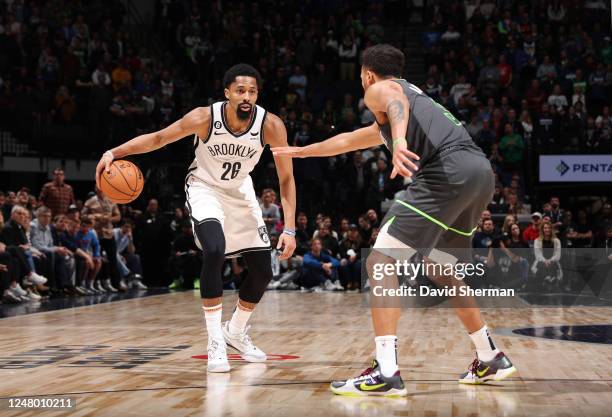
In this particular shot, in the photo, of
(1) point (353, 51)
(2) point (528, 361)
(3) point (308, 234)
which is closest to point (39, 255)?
(3) point (308, 234)

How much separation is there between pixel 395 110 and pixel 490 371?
1.55 m

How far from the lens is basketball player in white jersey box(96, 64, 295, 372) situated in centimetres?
582

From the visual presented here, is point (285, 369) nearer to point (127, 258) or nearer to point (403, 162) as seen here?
point (403, 162)

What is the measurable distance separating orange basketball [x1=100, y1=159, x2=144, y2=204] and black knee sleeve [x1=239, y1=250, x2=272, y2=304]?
2.92 ft

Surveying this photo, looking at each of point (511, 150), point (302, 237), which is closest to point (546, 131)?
point (511, 150)

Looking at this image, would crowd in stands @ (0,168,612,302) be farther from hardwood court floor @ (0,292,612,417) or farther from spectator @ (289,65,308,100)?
spectator @ (289,65,308,100)

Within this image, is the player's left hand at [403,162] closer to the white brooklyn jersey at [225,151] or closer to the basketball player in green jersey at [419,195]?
the basketball player in green jersey at [419,195]

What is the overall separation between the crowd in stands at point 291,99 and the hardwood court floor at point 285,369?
455 centimetres

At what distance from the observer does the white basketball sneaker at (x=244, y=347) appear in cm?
604

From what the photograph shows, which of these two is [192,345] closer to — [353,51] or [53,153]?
[53,153]

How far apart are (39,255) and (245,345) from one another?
742cm

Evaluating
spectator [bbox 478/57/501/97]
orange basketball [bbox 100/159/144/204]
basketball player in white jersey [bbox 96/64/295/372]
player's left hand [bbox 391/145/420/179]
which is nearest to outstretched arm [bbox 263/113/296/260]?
basketball player in white jersey [bbox 96/64/295/372]

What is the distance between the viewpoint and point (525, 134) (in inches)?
682

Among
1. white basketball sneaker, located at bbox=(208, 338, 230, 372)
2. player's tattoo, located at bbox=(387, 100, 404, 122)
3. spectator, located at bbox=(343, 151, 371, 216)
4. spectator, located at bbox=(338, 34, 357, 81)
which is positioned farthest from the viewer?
spectator, located at bbox=(338, 34, 357, 81)
